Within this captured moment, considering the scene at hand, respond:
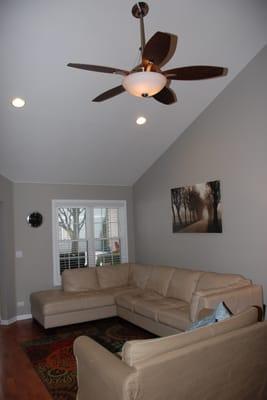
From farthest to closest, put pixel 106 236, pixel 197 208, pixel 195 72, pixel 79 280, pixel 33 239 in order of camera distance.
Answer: pixel 106 236 → pixel 33 239 → pixel 79 280 → pixel 197 208 → pixel 195 72

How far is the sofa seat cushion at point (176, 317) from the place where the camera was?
147 inches

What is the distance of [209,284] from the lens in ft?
13.9

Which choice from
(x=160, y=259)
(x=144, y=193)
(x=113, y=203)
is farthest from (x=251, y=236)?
(x=113, y=203)

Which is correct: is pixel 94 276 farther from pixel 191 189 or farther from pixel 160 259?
pixel 191 189

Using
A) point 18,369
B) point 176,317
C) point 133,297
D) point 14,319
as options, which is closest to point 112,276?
point 133,297

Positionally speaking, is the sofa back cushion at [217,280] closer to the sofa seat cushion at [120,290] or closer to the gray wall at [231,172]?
the gray wall at [231,172]

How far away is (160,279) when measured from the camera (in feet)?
16.9

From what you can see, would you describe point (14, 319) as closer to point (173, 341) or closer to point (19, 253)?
point (19, 253)

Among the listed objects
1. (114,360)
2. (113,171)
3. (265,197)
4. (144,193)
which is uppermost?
(113,171)

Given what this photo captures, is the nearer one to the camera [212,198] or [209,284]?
[209,284]

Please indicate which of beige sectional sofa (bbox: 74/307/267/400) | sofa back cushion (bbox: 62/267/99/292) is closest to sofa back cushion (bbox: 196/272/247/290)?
beige sectional sofa (bbox: 74/307/267/400)

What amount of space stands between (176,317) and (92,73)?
10.2ft

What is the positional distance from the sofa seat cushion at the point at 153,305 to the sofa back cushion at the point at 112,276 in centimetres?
114

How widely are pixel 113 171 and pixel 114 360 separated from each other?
14.6 feet
